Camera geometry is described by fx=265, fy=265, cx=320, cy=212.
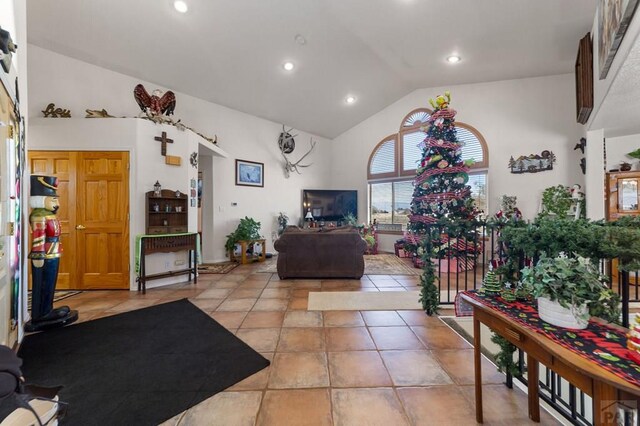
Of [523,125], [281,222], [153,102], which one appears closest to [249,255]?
[281,222]

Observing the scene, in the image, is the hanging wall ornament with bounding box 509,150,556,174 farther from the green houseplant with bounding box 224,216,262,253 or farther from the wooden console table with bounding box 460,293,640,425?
the green houseplant with bounding box 224,216,262,253

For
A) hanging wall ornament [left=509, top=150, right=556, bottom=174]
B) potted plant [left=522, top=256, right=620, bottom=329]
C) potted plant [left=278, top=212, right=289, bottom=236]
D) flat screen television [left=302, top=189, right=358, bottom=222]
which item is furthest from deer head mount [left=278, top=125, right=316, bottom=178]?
potted plant [left=522, top=256, right=620, bottom=329]

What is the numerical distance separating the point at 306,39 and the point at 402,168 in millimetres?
3814

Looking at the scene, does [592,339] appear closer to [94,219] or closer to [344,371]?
[344,371]

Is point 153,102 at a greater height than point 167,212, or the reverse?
point 153,102

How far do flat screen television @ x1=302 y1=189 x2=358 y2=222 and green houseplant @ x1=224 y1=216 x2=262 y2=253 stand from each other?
1.78m

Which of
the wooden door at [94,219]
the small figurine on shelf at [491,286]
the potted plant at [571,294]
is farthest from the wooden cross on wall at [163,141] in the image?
the potted plant at [571,294]

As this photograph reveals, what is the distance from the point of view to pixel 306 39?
14.3 feet

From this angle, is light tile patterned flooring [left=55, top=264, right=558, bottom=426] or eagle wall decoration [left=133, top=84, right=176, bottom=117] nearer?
light tile patterned flooring [left=55, top=264, right=558, bottom=426]

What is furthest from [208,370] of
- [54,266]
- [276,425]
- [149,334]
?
[54,266]

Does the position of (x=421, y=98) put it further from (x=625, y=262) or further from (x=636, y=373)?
(x=636, y=373)

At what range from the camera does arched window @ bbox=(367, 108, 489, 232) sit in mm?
5848

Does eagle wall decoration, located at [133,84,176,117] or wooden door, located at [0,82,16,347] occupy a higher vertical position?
eagle wall decoration, located at [133,84,176,117]

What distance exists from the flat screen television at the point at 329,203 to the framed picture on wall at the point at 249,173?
1.35 m
